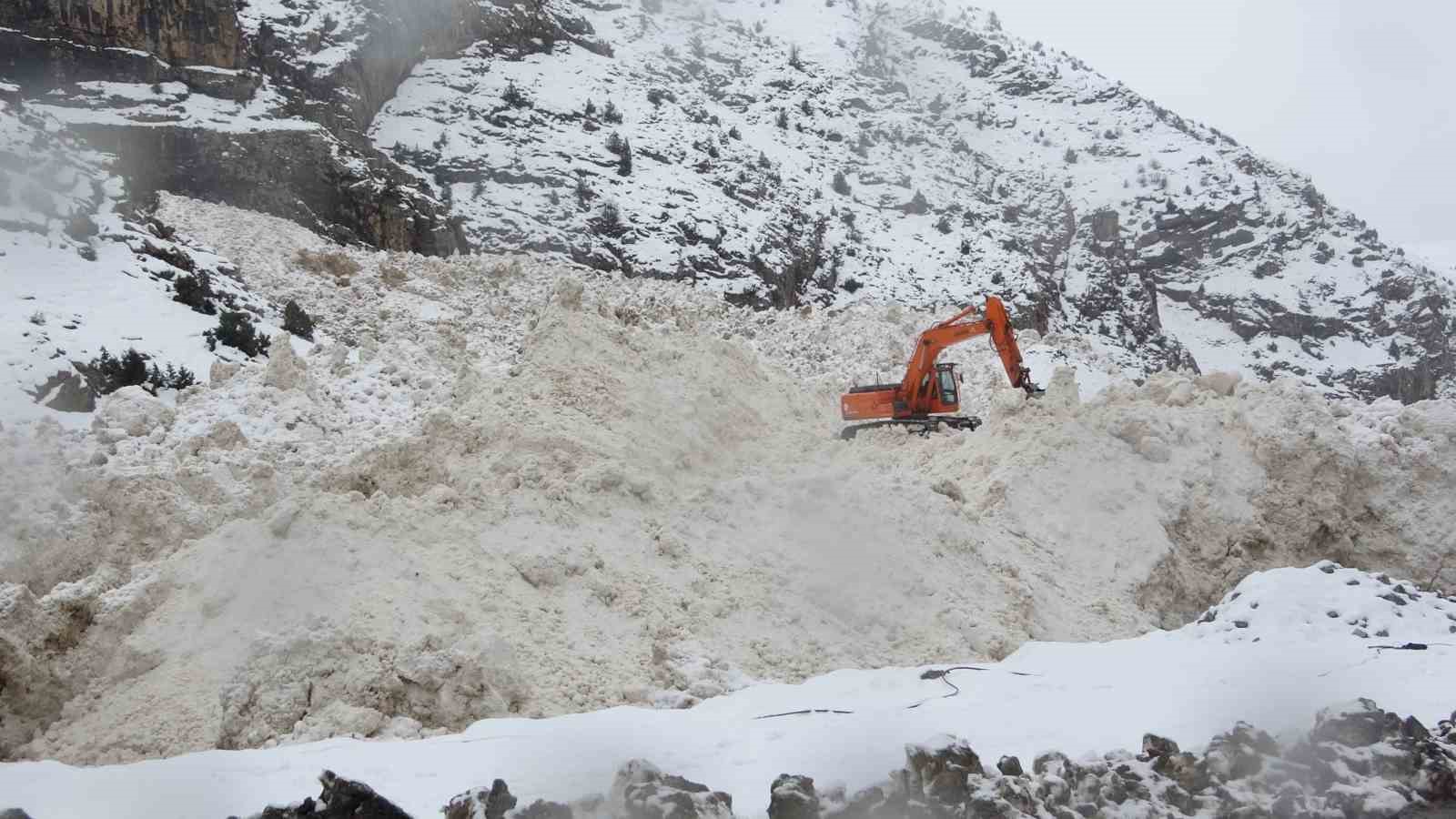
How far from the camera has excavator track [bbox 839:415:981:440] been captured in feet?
48.2

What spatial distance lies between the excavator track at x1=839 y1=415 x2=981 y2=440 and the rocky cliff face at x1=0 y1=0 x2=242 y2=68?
19.6 meters

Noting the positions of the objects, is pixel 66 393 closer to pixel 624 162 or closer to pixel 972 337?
pixel 972 337

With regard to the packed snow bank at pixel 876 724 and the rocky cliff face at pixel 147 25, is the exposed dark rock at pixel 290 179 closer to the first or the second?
the rocky cliff face at pixel 147 25

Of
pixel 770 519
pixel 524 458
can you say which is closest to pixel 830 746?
pixel 770 519

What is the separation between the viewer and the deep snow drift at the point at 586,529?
5.33m

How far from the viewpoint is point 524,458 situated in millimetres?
7934

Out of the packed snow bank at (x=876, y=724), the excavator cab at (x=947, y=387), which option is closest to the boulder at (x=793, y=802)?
the packed snow bank at (x=876, y=724)

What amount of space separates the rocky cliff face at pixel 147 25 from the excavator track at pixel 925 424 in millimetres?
19569

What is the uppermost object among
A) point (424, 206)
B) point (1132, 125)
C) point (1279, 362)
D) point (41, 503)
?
point (1132, 125)

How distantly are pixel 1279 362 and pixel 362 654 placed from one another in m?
40.3

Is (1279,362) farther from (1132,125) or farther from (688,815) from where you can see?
(688,815)

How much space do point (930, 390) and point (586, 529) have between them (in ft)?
30.1

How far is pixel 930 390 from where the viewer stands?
602 inches

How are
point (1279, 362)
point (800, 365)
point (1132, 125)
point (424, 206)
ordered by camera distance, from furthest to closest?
point (1132, 125) → point (1279, 362) → point (424, 206) → point (800, 365)
